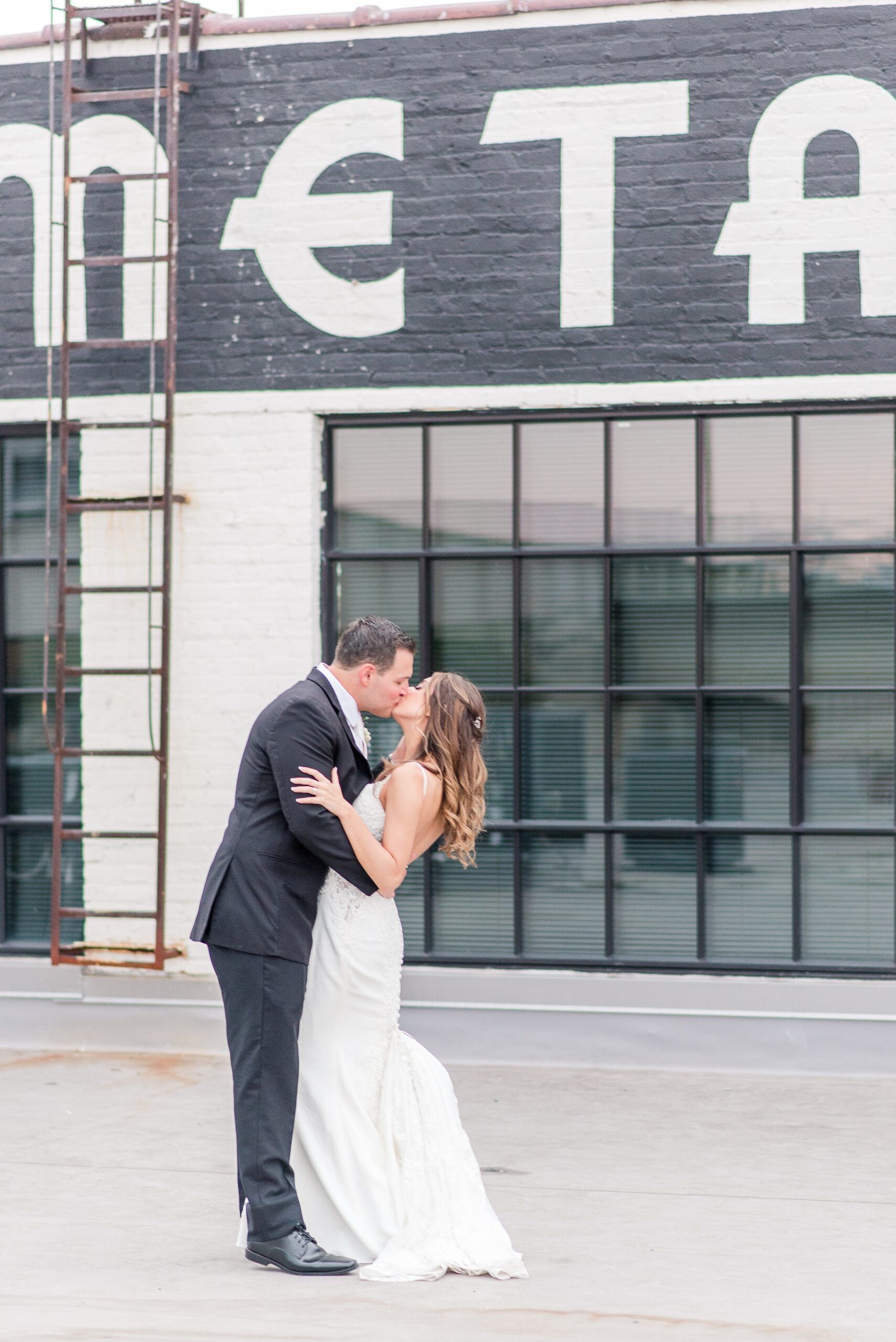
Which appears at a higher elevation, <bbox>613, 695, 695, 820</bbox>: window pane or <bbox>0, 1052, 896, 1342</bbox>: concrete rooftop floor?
<bbox>613, 695, 695, 820</bbox>: window pane

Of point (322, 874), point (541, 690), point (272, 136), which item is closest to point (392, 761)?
point (322, 874)

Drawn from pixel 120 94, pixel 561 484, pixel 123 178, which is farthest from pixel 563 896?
pixel 120 94

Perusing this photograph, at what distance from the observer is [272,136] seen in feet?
28.0

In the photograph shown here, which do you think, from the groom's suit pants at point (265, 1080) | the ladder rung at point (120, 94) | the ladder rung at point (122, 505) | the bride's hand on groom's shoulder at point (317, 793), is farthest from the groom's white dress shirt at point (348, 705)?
the ladder rung at point (120, 94)

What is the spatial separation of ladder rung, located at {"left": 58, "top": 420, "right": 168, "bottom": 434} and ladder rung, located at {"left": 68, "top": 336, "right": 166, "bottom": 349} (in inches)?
14.6

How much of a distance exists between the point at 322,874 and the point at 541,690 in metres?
3.28

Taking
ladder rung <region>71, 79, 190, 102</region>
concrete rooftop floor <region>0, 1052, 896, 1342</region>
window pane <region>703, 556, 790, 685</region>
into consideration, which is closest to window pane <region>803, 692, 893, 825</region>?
window pane <region>703, 556, 790, 685</region>

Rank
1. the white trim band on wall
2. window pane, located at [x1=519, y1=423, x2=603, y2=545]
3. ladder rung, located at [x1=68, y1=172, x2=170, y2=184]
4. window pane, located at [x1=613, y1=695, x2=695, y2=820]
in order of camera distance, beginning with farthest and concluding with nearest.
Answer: ladder rung, located at [x1=68, y1=172, x2=170, y2=184] → window pane, located at [x1=519, y1=423, x2=603, y2=545] → window pane, located at [x1=613, y1=695, x2=695, y2=820] → the white trim band on wall

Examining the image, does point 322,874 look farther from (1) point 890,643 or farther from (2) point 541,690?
(1) point 890,643

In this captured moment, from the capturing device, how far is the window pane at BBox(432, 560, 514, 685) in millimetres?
8406

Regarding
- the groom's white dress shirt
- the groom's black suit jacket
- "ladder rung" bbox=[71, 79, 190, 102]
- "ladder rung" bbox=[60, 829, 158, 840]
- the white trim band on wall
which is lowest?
the white trim band on wall

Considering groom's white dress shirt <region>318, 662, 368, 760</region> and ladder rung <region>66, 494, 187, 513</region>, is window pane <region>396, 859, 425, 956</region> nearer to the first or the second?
ladder rung <region>66, 494, 187, 513</region>

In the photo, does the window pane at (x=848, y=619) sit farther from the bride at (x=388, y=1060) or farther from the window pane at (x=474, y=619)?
the bride at (x=388, y=1060)

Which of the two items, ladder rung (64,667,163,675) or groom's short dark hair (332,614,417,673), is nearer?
groom's short dark hair (332,614,417,673)
